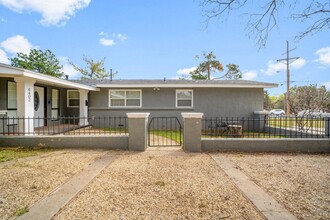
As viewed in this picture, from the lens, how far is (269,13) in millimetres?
4027

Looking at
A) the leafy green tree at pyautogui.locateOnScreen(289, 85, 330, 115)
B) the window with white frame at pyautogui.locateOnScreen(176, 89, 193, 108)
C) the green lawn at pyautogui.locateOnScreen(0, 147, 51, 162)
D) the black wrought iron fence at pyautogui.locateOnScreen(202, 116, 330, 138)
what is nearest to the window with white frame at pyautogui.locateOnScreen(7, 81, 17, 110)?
the green lawn at pyautogui.locateOnScreen(0, 147, 51, 162)

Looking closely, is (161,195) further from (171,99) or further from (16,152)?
(171,99)

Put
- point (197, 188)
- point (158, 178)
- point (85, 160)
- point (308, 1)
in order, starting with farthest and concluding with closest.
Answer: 1. point (85, 160)
2. point (158, 178)
3. point (197, 188)
4. point (308, 1)

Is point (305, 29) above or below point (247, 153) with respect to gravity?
above

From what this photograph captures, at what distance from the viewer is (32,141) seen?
7441 mm

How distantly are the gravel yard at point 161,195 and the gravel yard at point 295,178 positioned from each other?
0.68 m

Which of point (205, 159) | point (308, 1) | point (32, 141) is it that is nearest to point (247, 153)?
point (205, 159)

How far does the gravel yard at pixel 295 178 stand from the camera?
332cm

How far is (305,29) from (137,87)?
1118 centimetres

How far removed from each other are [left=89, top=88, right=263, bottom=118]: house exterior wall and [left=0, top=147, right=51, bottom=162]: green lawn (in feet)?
24.3

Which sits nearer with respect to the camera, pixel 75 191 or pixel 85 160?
pixel 75 191

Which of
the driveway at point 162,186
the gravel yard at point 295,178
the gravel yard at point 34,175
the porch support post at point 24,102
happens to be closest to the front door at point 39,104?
the porch support post at point 24,102

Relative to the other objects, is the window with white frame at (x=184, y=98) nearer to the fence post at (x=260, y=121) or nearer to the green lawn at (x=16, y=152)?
the fence post at (x=260, y=121)

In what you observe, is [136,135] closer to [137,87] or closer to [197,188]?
[197,188]
